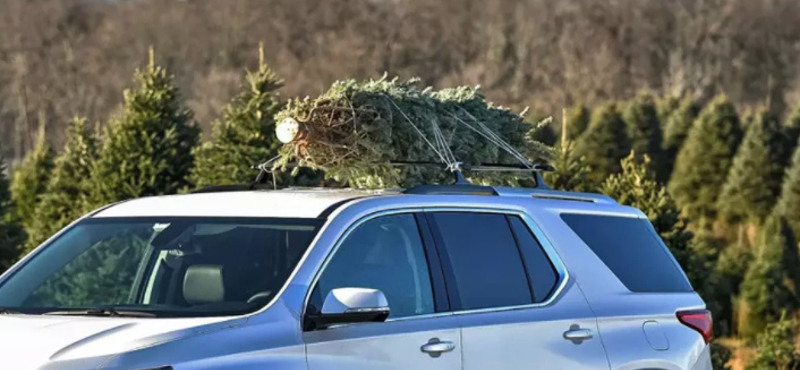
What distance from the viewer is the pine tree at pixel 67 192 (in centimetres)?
1714

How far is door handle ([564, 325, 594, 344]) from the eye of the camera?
635cm

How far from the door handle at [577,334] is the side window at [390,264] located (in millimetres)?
922

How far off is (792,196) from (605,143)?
4.54 meters

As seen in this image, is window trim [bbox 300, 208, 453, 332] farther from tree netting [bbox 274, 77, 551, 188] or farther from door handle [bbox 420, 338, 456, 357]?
tree netting [bbox 274, 77, 551, 188]

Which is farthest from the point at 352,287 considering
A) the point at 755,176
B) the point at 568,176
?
the point at 755,176

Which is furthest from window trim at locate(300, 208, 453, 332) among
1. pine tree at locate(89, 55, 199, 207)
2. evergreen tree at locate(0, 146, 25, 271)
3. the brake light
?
evergreen tree at locate(0, 146, 25, 271)

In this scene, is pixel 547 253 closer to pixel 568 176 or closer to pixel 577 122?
pixel 568 176

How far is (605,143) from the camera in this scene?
3300cm

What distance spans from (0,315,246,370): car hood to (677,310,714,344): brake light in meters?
3.12

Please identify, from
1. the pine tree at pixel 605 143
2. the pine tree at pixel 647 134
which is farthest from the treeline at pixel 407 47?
the pine tree at pixel 605 143

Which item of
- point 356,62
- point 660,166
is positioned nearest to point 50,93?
point 356,62

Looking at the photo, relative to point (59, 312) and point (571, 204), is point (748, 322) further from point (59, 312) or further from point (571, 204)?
point (59, 312)

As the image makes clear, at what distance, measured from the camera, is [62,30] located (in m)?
89.6

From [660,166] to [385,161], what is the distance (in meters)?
30.4
